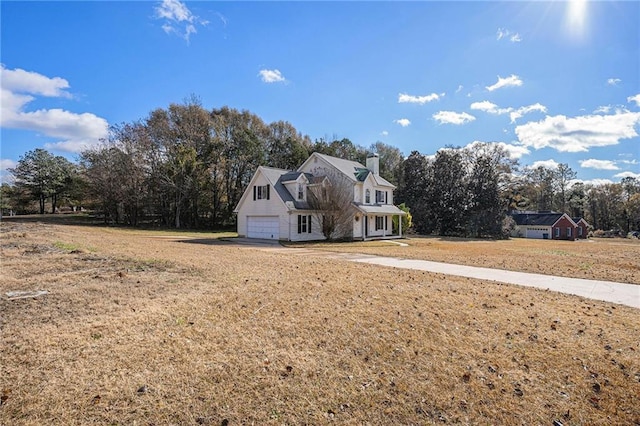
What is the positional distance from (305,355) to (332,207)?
22.2 m

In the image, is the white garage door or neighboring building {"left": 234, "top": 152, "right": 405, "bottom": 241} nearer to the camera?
neighboring building {"left": 234, "top": 152, "right": 405, "bottom": 241}

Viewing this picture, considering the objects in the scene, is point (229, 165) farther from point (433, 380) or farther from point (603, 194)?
point (603, 194)

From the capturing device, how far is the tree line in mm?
Answer: 37906

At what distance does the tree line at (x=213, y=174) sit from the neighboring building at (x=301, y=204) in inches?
509

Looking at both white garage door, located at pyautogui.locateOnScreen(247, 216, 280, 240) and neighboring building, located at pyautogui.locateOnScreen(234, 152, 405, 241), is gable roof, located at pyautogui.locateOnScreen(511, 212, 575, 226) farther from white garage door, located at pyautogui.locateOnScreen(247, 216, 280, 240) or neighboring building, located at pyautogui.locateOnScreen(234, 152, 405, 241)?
white garage door, located at pyautogui.locateOnScreen(247, 216, 280, 240)

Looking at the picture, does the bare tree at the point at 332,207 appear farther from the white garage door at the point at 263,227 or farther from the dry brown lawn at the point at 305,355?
the dry brown lawn at the point at 305,355

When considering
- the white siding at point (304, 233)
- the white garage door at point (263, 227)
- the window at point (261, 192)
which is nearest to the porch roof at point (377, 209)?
the white siding at point (304, 233)

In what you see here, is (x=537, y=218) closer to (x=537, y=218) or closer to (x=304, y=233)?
(x=537, y=218)

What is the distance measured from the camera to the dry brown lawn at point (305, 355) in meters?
3.51

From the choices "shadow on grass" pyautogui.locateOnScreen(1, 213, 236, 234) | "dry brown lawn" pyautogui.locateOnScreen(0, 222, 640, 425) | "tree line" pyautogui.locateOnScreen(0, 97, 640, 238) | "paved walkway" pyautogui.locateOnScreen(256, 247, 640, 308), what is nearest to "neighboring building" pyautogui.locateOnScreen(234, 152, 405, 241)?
"shadow on grass" pyautogui.locateOnScreen(1, 213, 236, 234)

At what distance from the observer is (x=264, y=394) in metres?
3.72

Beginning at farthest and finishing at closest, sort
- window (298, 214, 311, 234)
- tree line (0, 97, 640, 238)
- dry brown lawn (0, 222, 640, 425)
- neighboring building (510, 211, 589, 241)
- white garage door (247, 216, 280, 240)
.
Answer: neighboring building (510, 211, 589, 241) → tree line (0, 97, 640, 238) → white garage door (247, 216, 280, 240) → window (298, 214, 311, 234) → dry brown lawn (0, 222, 640, 425)

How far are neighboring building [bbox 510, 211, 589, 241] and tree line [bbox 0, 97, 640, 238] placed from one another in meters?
6.56

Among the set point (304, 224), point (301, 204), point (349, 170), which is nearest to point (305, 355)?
point (304, 224)
